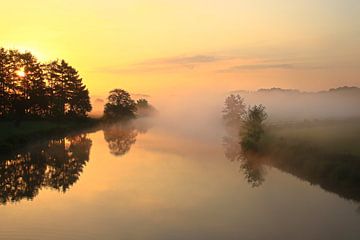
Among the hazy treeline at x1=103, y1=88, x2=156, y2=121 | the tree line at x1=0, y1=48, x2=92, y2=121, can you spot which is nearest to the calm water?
A: the tree line at x1=0, y1=48, x2=92, y2=121

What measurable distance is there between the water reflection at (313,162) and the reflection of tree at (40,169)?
1841 cm

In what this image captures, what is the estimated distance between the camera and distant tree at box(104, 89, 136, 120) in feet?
424

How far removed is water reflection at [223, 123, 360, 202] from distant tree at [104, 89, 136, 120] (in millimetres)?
75509

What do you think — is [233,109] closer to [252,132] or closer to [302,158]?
[252,132]

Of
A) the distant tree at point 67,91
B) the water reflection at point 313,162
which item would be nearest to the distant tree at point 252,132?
the water reflection at point 313,162

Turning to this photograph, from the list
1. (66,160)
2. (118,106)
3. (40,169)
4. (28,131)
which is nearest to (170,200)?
(40,169)

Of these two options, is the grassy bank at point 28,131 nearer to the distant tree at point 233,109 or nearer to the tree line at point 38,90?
the tree line at point 38,90

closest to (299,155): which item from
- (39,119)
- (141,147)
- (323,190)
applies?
(323,190)

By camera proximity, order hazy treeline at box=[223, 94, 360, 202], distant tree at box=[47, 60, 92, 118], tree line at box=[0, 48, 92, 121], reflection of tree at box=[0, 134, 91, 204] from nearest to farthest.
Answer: hazy treeline at box=[223, 94, 360, 202] < reflection of tree at box=[0, 134, 91, 204] < tree line at box=[0, 48, 92, 121] < distant tree at box=[47, 60, 92, 118]

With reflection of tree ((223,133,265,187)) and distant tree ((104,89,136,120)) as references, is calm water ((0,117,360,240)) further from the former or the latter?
distant tree ((104,89,136,120))

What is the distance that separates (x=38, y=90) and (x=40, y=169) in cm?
4304

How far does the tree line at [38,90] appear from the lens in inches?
2950

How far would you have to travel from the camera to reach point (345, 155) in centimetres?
3800

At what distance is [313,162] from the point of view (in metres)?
39.7
